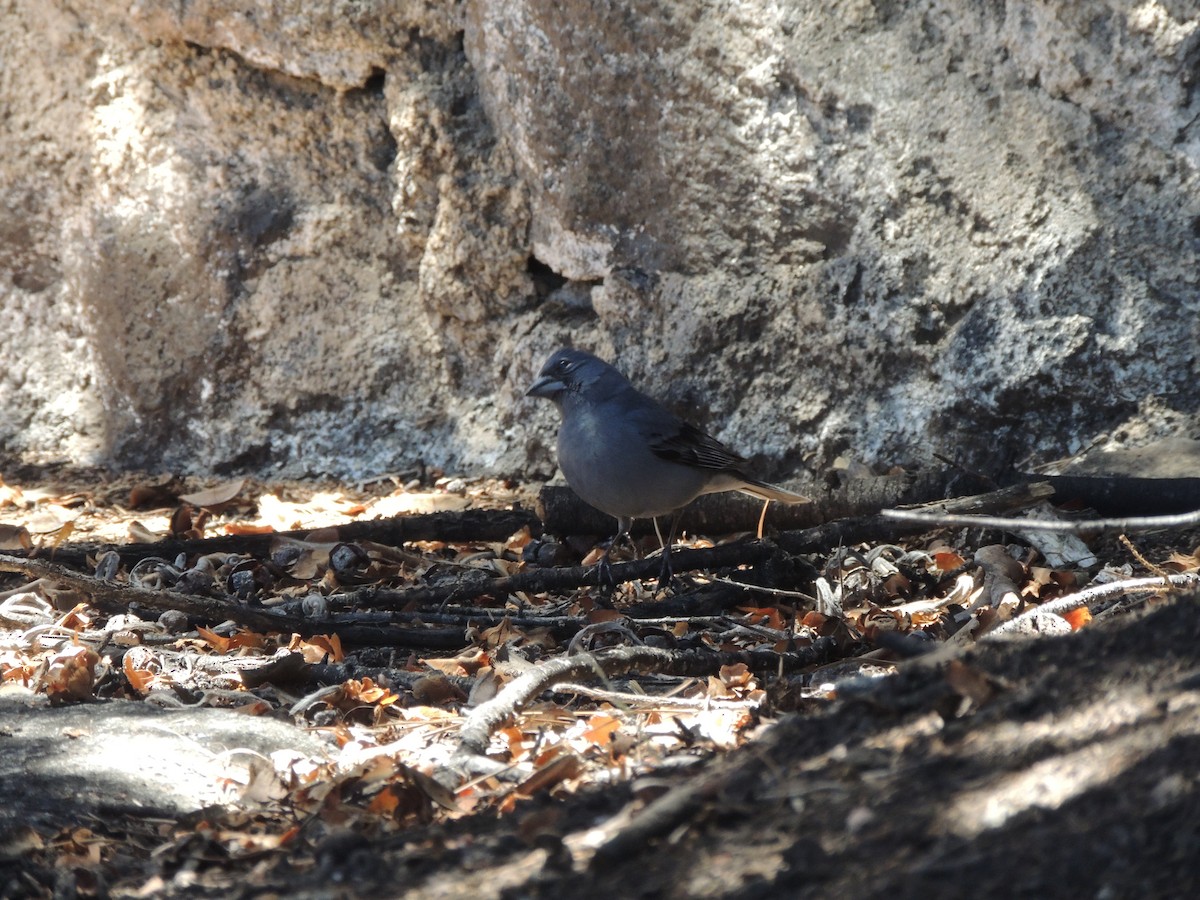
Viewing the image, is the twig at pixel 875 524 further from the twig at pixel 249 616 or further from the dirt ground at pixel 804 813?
the dirt ground at pixel 804 813

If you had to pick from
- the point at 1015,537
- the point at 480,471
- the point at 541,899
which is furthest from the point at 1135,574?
the point at 480,471

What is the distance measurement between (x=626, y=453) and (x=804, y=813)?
10.8ft

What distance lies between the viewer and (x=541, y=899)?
1.91 metres

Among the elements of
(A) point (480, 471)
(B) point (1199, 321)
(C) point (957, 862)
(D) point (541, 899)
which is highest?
(B) point (1199, 321)

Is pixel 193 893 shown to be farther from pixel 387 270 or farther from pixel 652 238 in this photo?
pixel 387 270

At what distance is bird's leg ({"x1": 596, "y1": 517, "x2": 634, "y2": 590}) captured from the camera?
15.4ft

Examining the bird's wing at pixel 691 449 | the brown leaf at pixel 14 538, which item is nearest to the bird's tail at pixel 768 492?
the bird's wing at pixel 691 449

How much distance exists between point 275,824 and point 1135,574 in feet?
9.66

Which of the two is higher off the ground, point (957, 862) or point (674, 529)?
point (957, 862)

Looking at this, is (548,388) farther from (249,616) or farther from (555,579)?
(249,616)

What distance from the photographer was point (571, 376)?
226 inches

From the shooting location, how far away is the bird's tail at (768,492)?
5.18 m

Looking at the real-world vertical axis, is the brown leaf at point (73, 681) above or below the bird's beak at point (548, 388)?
below

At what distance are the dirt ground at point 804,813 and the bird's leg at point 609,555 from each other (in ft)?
5.85
